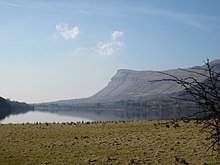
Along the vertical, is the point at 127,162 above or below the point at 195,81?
below

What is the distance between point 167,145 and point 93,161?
5.53m

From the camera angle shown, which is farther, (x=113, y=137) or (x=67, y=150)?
(x=113, y=137)

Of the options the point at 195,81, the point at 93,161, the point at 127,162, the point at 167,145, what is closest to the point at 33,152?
the point at 93,161

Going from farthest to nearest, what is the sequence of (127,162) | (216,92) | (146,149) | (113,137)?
(113,137) < (146,149) < (127,162) < (216,92)

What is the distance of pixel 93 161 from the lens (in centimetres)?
1981

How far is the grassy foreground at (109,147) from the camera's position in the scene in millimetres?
19750

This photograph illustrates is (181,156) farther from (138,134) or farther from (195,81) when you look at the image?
(195,81)

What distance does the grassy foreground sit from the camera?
19750 millimetres

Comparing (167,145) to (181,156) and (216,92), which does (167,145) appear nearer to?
(181,156)

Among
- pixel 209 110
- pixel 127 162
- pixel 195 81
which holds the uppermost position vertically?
pixel 195 81

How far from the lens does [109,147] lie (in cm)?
2336

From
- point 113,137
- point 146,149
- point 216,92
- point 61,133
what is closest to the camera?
point 216,92

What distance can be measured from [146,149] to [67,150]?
5.22 metres

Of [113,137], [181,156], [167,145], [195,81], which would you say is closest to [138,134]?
[113,137]
